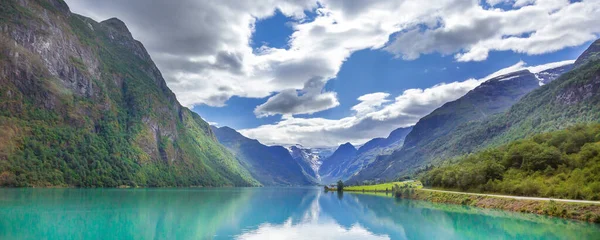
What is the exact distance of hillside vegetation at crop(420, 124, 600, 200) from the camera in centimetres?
5847

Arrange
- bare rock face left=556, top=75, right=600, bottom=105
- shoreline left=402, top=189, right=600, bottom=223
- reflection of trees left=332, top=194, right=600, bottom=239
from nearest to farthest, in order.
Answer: reflection of trees left=332, top=194, right=600, bottom=239, shoreline left=402, top=189, right=600, bottom=223, bare rock face left=556, top=75, right=600, bottom=105

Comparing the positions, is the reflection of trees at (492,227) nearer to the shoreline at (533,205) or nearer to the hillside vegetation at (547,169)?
the shoreline at (533,205)

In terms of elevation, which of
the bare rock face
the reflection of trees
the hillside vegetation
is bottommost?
the reflection of trees

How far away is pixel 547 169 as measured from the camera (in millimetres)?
71000

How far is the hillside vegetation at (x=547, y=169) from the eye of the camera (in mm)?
58469

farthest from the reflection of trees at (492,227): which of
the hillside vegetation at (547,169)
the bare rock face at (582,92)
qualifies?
the bare rock face at (582,92)

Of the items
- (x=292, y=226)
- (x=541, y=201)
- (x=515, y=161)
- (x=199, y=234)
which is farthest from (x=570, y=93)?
(x=199, y=234)

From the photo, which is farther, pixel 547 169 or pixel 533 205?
pixel 547 169

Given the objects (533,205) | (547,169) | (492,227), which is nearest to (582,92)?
(547,169)

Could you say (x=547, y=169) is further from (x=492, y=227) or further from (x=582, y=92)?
(x=582, y=92)

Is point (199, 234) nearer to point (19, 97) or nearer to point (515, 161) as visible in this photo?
point (515, 161)

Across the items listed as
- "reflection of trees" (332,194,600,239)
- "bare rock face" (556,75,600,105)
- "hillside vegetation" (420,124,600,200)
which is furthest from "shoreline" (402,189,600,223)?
"bare rock face" (556,75,600,105)

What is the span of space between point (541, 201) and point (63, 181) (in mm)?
172215

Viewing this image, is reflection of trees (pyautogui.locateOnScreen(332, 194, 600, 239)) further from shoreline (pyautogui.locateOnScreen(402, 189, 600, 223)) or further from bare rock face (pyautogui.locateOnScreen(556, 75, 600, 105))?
bare rock face (pyautogui.locateOnScreen(556, 75, 600, 105))
